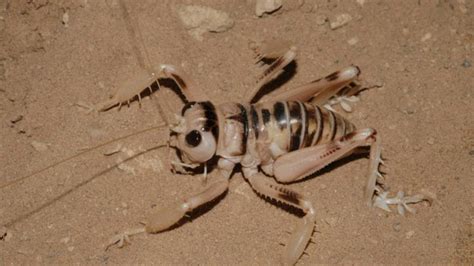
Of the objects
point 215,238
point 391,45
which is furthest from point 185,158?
point 391,45

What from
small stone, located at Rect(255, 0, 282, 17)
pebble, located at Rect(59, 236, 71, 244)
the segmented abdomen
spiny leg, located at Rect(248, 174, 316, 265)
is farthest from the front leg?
small stone, located at Rect(255, 0, 282, 17)

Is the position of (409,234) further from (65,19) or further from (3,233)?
(65,19)

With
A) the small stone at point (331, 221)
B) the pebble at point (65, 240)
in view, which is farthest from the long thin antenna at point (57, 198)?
the small stone at point (331, 221)

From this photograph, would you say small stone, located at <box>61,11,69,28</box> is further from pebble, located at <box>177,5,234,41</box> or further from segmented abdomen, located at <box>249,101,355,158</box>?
segmented abdomen, located at <box>249,101,355,158</box>

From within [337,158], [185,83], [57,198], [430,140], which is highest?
[185,83]

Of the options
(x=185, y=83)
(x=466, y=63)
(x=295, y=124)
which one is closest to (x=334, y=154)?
(x=295, y=124)

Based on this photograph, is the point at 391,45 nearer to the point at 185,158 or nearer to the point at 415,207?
the point at 415,207
